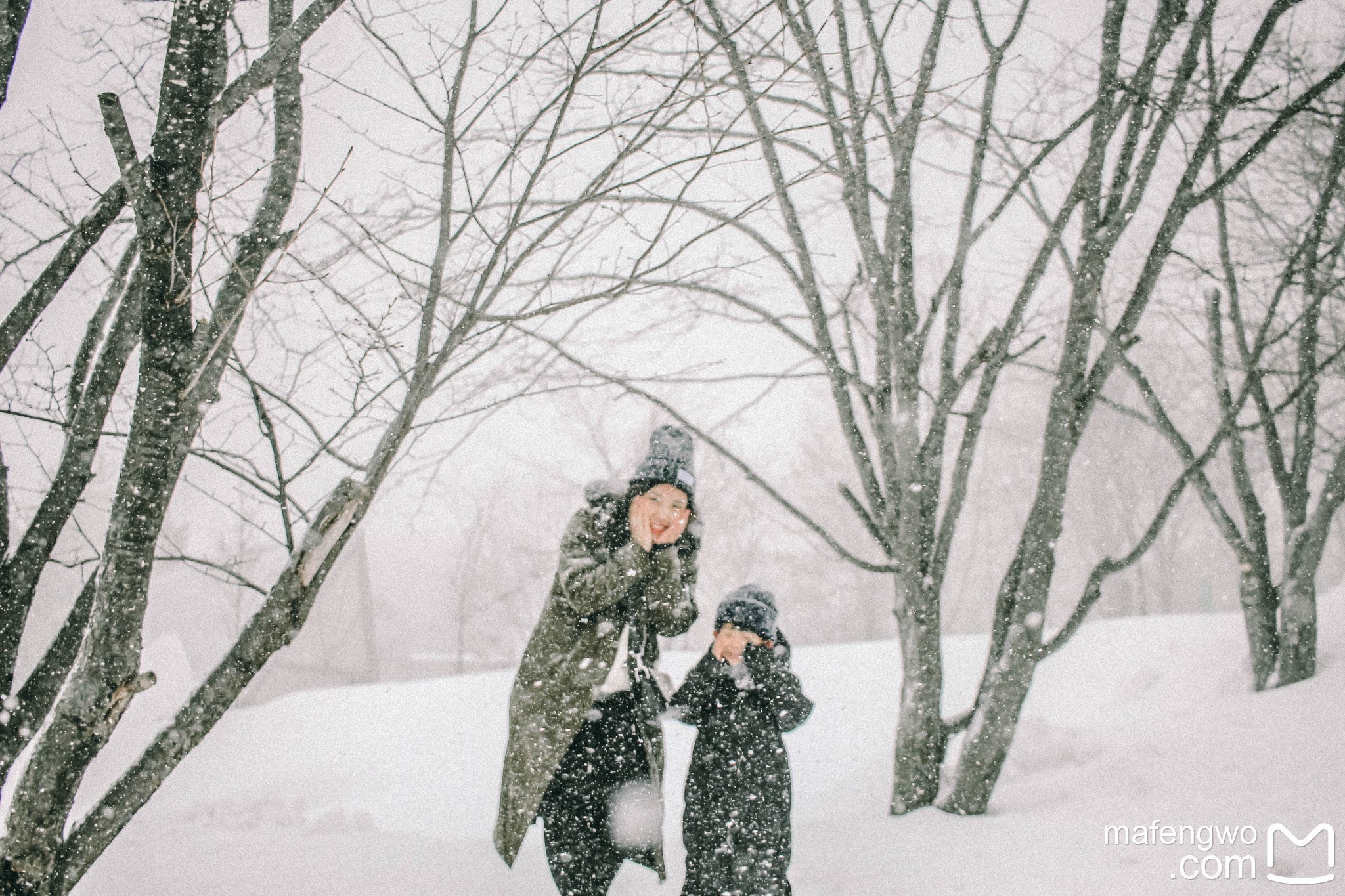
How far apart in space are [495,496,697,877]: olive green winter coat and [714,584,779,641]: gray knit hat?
0.20m

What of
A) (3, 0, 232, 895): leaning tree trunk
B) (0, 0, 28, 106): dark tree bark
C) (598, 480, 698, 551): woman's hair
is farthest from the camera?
(598, 480, 698, 551): woman's hair

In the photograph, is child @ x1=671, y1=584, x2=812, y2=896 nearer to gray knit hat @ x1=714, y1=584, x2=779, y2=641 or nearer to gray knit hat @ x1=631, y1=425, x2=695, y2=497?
gray knit hat @ x1=714, y1=584, x2=779, y2=641

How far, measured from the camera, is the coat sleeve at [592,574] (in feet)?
7.31

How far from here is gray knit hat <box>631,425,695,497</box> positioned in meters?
2.39

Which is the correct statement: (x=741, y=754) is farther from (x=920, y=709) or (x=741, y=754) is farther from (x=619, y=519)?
(x=920, y=709)

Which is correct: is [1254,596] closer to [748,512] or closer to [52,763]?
[52,763]

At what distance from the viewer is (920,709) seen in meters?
3.12

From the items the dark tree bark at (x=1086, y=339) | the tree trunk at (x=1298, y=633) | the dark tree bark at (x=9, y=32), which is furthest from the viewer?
the tree trunk at (x=1298, y=633)

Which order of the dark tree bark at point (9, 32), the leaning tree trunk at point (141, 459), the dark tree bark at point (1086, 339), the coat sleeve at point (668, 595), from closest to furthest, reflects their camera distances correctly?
→ 1. the leaning tree trunk at point (141, 459)
2. the dark tree bark at point (9, 32)
3. the coat sleeve at point (668, 595)
4. the dark tree bark at point (1086, 339)

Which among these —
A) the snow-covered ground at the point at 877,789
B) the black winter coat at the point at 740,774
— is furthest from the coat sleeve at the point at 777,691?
the snow-covered ground at the point at 877,789

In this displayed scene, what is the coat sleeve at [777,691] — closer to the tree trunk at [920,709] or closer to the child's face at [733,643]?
the child's face at [733,643]

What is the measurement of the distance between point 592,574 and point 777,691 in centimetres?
76

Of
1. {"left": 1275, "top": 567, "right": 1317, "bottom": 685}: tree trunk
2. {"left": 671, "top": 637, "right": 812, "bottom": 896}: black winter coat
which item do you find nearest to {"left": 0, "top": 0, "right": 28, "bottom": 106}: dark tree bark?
{"left": 671, "top": 637, "right": 812, "bottom": 896}: black winter coat

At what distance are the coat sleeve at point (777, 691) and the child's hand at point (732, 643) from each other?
0.11ft
